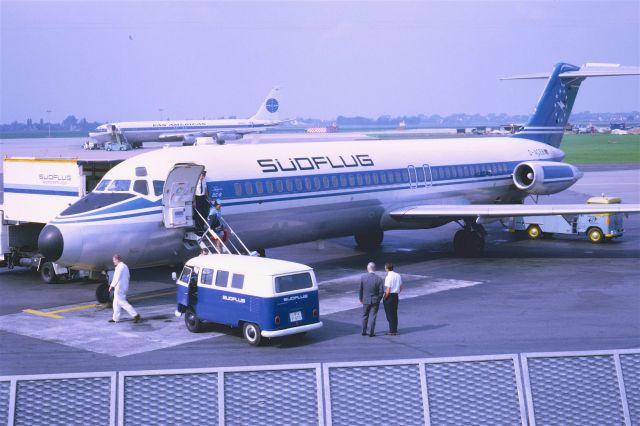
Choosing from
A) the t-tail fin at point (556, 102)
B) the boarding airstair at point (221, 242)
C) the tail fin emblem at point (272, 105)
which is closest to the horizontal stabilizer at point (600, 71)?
the t-tail fin at point (556, 102)

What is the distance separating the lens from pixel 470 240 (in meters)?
27.8

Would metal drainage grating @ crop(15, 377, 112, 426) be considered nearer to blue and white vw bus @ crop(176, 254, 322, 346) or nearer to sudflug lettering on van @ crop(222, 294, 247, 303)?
blue and white vw bus @ crop(176, 254, 322, 346)

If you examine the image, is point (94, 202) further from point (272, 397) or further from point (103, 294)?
point (272, 397)

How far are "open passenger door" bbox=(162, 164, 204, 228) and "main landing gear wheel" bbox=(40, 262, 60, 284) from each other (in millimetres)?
4679

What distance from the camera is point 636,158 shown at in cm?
8212

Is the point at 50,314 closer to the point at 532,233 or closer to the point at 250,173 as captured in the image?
the point at 250,173

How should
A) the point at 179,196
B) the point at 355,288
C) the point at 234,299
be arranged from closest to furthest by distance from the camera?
the point at 234,299
the point at 179,196
the point at 355,288

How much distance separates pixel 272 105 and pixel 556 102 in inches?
3185

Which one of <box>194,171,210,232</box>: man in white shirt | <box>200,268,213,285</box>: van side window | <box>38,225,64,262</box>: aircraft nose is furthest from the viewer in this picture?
<box>194,171,210,232</box>: man in white shirt

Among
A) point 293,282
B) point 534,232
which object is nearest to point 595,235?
point 534,232

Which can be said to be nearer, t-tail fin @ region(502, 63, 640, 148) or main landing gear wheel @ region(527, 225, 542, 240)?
main landing gear wheel @ region(527, 225, 542, 240)

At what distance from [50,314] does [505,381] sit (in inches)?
554

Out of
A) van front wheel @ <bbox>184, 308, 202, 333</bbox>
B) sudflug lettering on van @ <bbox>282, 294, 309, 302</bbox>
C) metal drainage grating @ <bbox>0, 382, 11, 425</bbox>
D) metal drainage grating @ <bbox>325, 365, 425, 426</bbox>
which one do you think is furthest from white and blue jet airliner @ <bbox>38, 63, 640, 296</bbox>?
metal drainage grating @ <bbox>325, 365, 425, 426</bbox>

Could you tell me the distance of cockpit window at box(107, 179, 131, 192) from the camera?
21.0 metres
